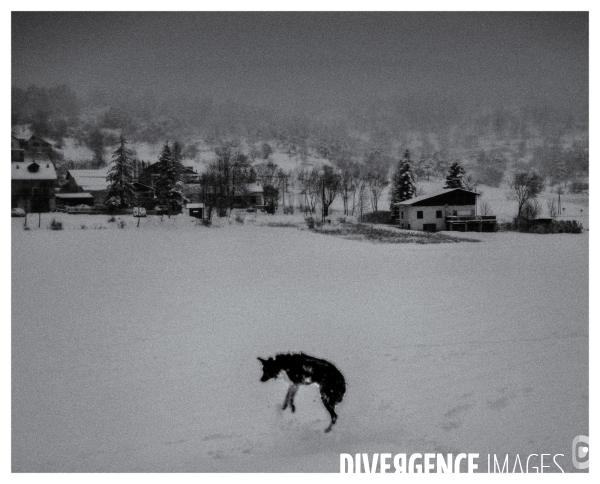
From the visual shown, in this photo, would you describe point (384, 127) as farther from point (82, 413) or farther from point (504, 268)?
point (82, 413)

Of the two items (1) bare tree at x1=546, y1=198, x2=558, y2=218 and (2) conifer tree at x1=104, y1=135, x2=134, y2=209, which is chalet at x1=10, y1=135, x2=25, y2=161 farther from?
(1) bare tree at x1=546, y1=198, x2=558, y2=218

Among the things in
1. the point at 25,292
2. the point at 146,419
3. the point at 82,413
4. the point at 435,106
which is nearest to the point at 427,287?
the point at 435,106

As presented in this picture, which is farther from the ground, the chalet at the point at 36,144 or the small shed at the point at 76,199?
the chalet at the point at 36,144

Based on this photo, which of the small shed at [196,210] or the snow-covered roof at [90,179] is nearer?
the snow-covered roof at [90,179]

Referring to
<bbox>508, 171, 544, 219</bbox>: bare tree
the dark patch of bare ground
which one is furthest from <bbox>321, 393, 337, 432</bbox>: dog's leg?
<bbox>508, 171, 544, 219</bbox>: bare tree

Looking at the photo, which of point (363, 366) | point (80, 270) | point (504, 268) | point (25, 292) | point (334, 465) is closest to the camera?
point (334, 465)

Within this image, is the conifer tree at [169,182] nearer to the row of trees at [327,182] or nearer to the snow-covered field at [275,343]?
the row of trees at [327,182]

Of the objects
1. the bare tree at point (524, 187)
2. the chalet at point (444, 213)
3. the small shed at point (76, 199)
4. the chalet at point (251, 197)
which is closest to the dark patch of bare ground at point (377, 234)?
the chalet at point (444, 213)
